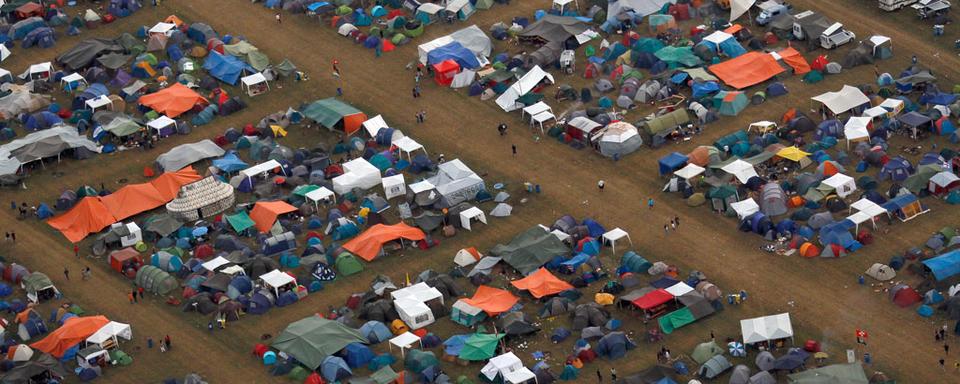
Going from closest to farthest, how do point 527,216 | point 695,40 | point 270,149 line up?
1. point 527,216
2. point 270,149
3. point 695,40

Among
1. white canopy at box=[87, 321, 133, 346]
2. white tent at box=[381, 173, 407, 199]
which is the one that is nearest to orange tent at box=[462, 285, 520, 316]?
white tent at box=[381, 173, 407, 199]

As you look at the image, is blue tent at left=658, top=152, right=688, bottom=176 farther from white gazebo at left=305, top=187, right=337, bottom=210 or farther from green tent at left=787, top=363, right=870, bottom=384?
green tent at left=787, top=363, right=870, bottom=384

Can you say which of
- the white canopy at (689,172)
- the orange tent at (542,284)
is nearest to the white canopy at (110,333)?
the orange tent at (542,284)

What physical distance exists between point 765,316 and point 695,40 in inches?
1586

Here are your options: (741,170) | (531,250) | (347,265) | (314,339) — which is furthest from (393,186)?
(741,170)

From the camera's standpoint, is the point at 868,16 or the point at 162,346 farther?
the point at 868,16

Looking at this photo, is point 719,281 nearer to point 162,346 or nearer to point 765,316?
point 765,316

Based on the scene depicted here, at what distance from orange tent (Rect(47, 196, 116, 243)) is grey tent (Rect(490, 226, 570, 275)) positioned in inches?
1111

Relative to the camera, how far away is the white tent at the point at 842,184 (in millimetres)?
134500

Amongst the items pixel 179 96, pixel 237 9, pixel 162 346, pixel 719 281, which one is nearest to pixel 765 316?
pixel 719 281

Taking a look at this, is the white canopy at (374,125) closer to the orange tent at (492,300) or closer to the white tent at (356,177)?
the white tent at (356,177)

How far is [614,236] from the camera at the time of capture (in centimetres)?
13162

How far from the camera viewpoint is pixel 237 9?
561ft

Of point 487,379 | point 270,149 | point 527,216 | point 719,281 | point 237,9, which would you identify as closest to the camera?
point 487,379
